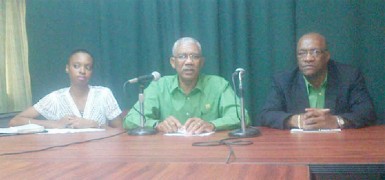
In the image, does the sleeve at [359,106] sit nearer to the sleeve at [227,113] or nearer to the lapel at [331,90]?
the lapel at [331,90]

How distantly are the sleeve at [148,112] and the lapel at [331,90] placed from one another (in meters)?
1.09

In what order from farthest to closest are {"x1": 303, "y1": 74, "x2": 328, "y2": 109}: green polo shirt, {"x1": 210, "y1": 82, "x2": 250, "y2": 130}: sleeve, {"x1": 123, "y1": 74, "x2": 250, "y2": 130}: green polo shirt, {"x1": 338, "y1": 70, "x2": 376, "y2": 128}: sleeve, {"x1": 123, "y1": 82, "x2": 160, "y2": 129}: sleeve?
1. {"x1": 123, "y1": 74, "x2": 250, "y2": 130}: green polo shirt
2. {"x1": 303, "y1": 74, "x2": 328, "y2": 109}: green polo shirt
3. {"x1": 123, "y1": 82, "x2": 160, "y2": 129}: sleeve
4. {"x1": 210, "y1": 82, "x2": 250, "y2": 130}: sleeve
5. {"x1": 338, "y1": 70, "x2": 376, "y2": 128}: sleeve

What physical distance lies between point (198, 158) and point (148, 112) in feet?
4.55

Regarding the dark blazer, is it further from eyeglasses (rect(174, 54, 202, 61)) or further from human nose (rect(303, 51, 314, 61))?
eyeglasses (rect(174, 54, 202, 61))

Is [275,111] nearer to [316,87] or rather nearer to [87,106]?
[316,87]

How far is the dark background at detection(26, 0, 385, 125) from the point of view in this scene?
3750mm

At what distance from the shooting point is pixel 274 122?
282 cm

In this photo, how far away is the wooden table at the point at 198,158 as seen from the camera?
62.6 inches

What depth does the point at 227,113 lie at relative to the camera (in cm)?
308

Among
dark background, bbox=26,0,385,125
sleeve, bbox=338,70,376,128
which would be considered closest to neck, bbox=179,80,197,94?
dark background, bbox=26,0,385,125

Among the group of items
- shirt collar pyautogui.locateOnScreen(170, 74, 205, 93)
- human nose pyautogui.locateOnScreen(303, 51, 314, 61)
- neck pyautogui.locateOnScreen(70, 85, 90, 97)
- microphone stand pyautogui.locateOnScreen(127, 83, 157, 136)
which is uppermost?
human nose pyautogui.locateOnScreen(303, 51, 314, 61)

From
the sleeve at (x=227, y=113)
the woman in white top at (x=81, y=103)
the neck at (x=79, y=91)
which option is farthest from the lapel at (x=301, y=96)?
the neck at (x=79, y=91)

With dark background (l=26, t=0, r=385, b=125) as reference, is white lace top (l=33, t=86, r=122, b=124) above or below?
below

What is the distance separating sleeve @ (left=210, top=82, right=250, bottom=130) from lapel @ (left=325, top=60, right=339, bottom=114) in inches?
21.7
